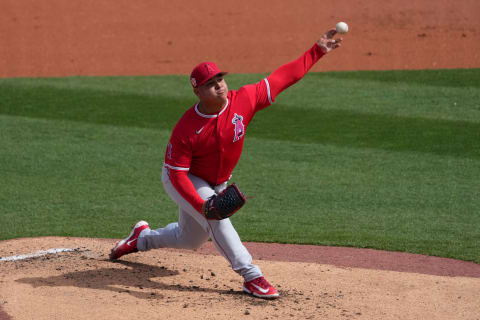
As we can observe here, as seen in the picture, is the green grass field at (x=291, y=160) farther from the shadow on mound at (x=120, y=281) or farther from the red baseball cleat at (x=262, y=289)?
the red baseball cleat at (x=262, y=289)

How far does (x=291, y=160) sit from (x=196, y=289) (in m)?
4.55

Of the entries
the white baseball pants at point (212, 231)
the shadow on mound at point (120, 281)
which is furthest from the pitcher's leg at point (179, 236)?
the shadow on mound at point (120, 281)

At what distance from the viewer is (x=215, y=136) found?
205 inches

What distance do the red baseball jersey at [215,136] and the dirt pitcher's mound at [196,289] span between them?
0.77 m

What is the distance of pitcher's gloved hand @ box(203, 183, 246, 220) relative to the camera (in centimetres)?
494

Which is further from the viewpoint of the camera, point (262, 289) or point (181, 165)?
point (262, 289)

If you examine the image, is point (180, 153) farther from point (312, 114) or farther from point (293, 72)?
point (312, 114)

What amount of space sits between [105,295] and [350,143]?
6060mm

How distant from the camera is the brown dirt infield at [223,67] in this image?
519 cm

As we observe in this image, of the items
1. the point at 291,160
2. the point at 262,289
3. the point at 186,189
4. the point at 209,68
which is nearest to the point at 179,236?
the point at 186,189

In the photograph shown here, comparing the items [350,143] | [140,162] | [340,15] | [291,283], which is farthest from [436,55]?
[291,283]

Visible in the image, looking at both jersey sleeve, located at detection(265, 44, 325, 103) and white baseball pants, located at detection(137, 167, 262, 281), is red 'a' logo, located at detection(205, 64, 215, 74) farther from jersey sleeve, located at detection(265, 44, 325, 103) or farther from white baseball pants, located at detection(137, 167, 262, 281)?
white baseball pants, located at detection(137, 167, 262, 281)

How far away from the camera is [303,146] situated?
10.6 metres

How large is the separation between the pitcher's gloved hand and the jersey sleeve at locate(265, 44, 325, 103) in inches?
36.7
